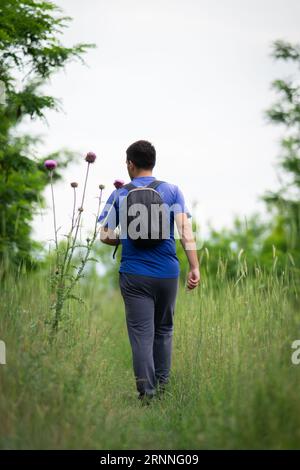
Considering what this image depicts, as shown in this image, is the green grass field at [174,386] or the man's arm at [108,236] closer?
the green grass field at [174,386]

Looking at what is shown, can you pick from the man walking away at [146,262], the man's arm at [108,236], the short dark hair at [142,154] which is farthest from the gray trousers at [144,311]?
the short dark hair at [142,154]

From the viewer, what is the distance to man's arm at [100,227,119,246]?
518cm

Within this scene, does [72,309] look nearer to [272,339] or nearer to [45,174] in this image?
[272,339]

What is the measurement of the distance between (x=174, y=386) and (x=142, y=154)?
191 centimetres

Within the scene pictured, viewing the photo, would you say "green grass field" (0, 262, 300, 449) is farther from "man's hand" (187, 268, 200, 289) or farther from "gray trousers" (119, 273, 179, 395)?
"man's hand" (187, 268, 200, 289)

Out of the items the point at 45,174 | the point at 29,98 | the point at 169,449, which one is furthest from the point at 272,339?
the point at 45,174

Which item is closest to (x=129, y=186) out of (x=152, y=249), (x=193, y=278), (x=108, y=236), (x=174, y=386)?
(x=108, y=236)

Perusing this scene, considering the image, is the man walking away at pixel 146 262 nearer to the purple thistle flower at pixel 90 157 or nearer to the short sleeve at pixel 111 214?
the short sleeve at pixel 111 214

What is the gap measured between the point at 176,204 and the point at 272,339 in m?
1.39

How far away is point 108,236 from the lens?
518cm

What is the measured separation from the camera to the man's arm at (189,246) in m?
5.13

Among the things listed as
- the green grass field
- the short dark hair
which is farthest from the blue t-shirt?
the green grass field

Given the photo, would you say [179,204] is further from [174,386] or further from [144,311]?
[174,386]
